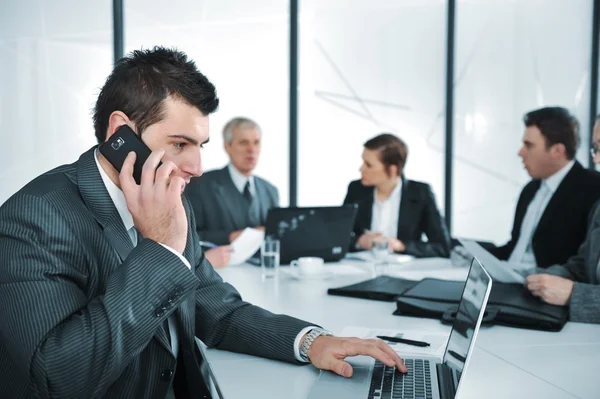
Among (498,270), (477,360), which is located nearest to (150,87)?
(477,360)

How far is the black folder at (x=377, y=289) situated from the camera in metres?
2.28

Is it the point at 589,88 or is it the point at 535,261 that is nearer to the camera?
the point at 535,261

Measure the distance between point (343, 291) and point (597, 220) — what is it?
3.64ft

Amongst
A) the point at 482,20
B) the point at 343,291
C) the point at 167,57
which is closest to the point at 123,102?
the point at 167,57

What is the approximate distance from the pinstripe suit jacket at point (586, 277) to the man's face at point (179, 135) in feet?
4.29

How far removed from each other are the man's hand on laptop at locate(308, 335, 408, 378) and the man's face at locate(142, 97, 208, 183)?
1.77 feet

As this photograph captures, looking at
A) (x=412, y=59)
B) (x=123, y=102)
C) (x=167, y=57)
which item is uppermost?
(x=412, y=59)

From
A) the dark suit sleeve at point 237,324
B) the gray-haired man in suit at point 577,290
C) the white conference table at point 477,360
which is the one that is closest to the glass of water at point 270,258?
the white conference table at point 477,360

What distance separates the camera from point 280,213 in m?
2.95

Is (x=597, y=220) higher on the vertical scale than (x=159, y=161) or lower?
lower

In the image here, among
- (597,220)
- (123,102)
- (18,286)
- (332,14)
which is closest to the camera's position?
(18,286)

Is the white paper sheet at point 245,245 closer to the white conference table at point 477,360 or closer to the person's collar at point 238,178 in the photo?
the white conference table at point 477,360

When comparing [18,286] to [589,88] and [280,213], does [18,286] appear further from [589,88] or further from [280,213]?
[589,88]

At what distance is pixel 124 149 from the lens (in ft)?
4.71
